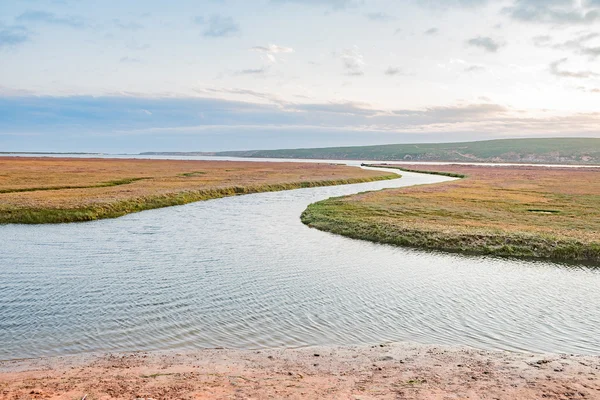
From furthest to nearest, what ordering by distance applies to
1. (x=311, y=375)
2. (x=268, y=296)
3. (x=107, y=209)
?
1. (x=107, y=209)
2. (x=268, y=296)
3. (x=311, y=375)

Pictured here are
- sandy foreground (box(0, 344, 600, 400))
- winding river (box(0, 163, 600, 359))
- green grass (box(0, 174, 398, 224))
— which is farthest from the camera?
green grass (box(0, 174, 398, 224))

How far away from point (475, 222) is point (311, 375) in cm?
3093

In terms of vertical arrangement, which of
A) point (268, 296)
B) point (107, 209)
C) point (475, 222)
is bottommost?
point (268, 296)

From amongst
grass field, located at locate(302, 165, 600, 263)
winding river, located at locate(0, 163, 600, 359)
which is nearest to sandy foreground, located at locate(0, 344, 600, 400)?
winding river, located at locate(0, 163, 600, 359)

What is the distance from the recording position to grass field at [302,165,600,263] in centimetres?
3008

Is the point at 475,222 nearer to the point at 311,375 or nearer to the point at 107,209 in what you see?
the point at 311,375

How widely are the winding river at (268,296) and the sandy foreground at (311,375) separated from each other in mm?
1030

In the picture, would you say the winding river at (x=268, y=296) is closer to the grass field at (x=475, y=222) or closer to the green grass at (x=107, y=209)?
the grass field at (x=475, y=222)

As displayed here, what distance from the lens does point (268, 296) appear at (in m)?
19.5

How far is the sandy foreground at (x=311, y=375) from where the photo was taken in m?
10.3

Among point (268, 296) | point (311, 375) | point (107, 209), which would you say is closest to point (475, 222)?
point (268, 296)

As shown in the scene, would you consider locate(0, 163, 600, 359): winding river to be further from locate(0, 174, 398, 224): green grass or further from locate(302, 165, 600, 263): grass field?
locate(0, 174, 398, 224): green grass

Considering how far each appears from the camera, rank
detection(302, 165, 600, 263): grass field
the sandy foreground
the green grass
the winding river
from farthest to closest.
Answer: the green grass < detection(302, 165, 600, 263): grass field < the winding river < the sandy foreground

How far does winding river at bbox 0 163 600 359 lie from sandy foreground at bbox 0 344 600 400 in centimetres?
103
